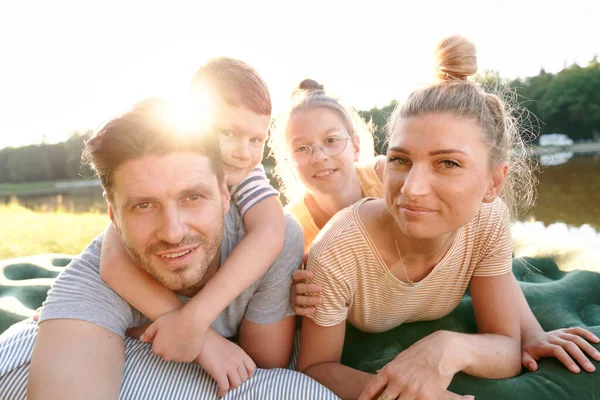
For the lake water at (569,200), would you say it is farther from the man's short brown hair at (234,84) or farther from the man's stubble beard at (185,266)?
the man's stubble beard at (185,266)

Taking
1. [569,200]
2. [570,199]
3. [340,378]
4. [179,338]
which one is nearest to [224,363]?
[179,338]

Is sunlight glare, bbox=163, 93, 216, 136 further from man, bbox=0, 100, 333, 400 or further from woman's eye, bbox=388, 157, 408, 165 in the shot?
woman's eye, bbox=388, 157, 408, 165

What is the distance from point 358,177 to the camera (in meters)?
3.40

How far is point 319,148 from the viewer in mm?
2994

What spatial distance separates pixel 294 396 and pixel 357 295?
61cm

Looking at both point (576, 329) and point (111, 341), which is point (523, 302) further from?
point (111, 341)

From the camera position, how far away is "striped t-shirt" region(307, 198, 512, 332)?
204 cm

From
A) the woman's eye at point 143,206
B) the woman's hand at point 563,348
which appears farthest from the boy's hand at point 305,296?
the woman's hand at point 563,348

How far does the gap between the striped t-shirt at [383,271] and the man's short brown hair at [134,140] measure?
724 millimetres

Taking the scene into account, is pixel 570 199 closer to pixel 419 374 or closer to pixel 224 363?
pixel 419 374

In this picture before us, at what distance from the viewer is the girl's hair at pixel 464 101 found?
1.89 metres

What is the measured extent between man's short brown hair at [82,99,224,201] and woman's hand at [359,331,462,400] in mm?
1178

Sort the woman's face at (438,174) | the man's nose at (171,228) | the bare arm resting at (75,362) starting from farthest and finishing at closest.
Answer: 1. the woman's face at (438,174)
2. the man's nose at (171,228)
3. the bare arm resting at (75,362)

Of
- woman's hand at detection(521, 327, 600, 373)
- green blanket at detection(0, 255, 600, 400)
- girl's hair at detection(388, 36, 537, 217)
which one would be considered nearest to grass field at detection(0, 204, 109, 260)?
green blanket at detection(0, 255, 600, 400)
